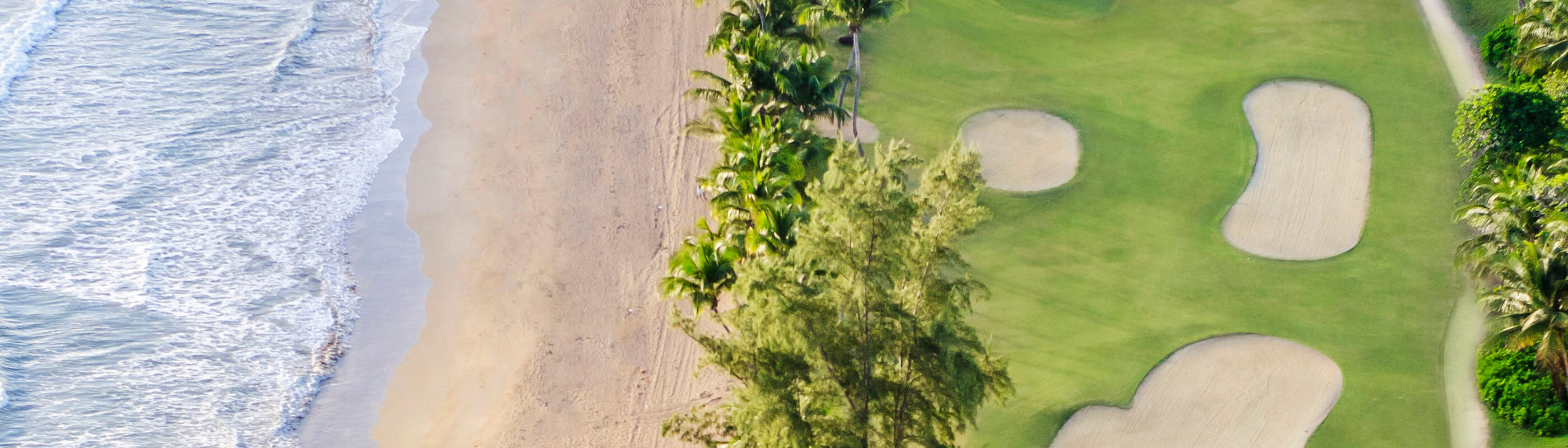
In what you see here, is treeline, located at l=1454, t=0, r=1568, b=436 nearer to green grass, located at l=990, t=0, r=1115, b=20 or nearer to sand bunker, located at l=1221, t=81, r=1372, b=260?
sand bunker, located at l=1221, t=81, r=1372, b=260

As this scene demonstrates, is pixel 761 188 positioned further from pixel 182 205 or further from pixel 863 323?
pixel 182 205

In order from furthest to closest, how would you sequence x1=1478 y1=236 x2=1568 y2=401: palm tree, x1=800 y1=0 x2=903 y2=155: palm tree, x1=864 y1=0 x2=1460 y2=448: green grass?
x1=800 y1=0 x2=903 y2=155: palm tree < x1=864 y1=0 x2=1460 y2=448: green grass < x1=1478 y1=236 x2=1568 y2=401: palm tree

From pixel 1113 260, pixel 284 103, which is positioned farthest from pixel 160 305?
pixel 1113 260

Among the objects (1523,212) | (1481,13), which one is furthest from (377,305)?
(1481,13)

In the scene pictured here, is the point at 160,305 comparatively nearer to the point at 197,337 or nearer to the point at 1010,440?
the point at 197,337

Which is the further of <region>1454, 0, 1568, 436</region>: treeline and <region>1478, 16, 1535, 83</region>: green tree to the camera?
<region>1478, 16, 1535, 83</region>: green tree

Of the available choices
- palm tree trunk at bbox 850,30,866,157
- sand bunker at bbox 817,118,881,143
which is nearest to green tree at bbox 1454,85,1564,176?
sand bunker at bbox 817,118,881,143
